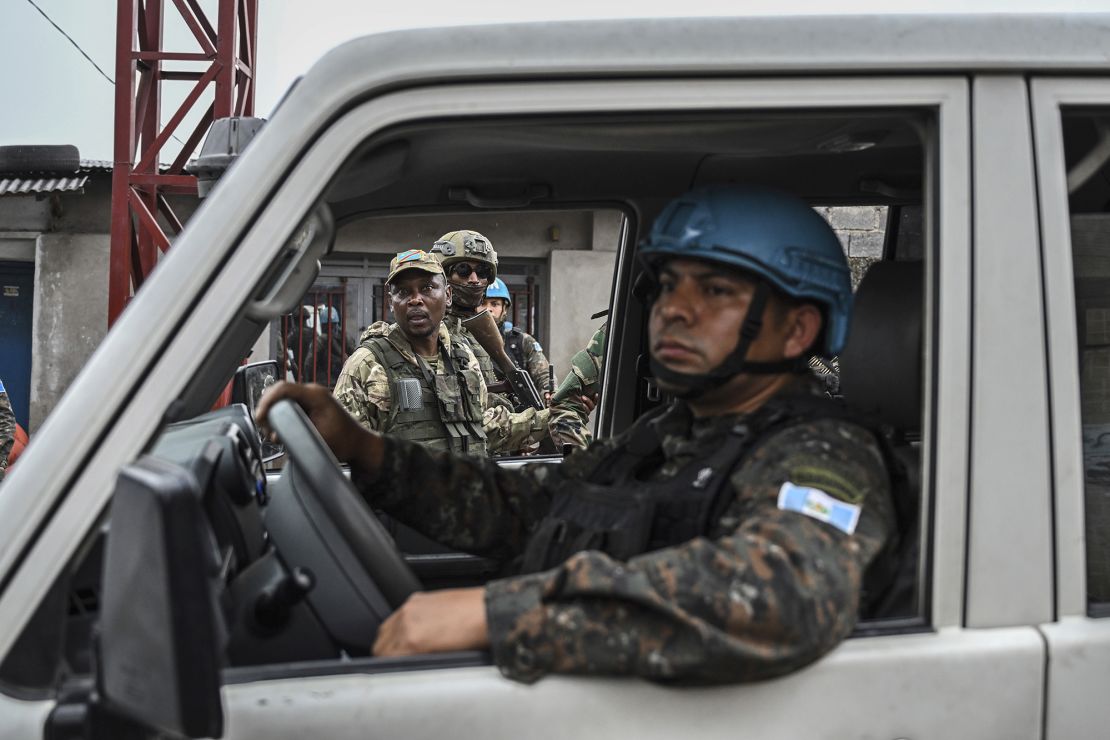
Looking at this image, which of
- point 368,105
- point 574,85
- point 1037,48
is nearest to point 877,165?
point 1037,48

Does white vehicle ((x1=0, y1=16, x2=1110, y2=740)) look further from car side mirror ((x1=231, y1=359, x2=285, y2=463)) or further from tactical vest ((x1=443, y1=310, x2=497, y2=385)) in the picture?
tactical vest ((x1=443, y1=310, x2=497, y2=385))

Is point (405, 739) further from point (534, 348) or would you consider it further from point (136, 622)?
point (534, 348)

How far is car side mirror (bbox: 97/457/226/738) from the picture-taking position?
2.95 feet

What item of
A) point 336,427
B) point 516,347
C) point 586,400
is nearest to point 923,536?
point 336,427

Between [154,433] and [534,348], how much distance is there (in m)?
5.04

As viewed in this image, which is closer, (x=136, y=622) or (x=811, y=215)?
(x=136, y=622)

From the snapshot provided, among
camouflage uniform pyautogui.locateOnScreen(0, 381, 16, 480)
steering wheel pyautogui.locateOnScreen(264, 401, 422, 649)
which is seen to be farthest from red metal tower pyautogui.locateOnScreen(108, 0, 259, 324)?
steering wheel pyautogui.locateOnScreen(264, 401, 422, 649)

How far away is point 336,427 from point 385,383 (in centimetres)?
268

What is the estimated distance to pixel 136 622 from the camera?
935 mm

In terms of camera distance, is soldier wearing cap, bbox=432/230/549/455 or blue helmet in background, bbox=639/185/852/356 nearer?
blue helmet in background, bbox=639/185/852/356

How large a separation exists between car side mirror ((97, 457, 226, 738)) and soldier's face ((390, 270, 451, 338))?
3.70 meters

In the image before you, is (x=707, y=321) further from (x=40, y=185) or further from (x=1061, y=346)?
(x=40, y=185)

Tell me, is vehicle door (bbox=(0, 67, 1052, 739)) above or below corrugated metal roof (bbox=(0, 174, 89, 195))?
below

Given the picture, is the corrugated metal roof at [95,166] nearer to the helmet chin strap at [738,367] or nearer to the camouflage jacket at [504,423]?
the camouflage jacket at [504,423]
